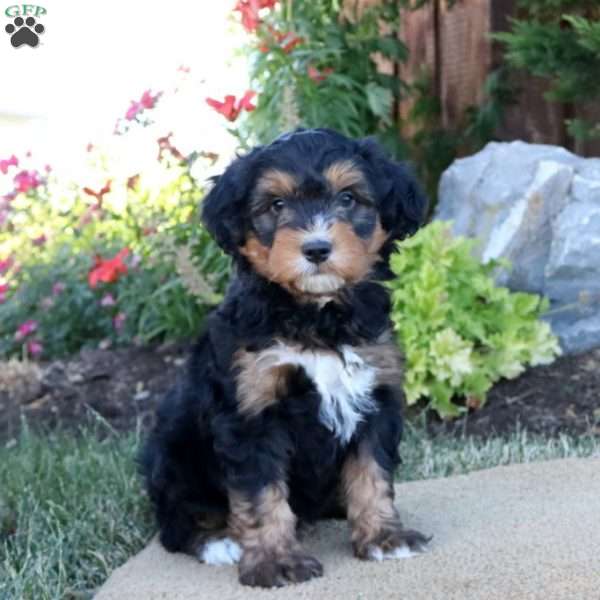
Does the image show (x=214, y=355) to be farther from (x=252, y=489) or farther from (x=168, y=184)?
(x=168, y=184)

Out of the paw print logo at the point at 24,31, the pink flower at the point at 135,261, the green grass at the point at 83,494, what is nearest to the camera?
the green grass at the point at 83,494

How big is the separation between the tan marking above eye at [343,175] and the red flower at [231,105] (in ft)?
10.1

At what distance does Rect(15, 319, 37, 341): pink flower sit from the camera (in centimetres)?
764

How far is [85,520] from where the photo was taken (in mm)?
4449

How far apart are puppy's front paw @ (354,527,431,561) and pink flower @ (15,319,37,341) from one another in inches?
185

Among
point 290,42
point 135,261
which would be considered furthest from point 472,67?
point 135,261

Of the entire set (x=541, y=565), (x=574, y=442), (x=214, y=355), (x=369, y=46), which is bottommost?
(x=574, y=442)

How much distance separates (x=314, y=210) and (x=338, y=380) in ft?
1.95

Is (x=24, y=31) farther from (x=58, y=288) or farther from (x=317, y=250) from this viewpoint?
(x=317, y=250)

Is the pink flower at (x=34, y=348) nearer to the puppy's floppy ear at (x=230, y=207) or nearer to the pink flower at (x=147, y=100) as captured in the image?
the pink flower at (x=147, y=100)

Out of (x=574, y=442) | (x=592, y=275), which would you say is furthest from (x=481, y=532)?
(x=592, y=275)

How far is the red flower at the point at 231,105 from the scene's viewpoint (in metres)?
6.32

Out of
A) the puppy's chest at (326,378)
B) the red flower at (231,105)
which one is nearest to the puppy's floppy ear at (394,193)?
the puppy's chest at (326,378)

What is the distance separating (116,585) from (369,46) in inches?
214
